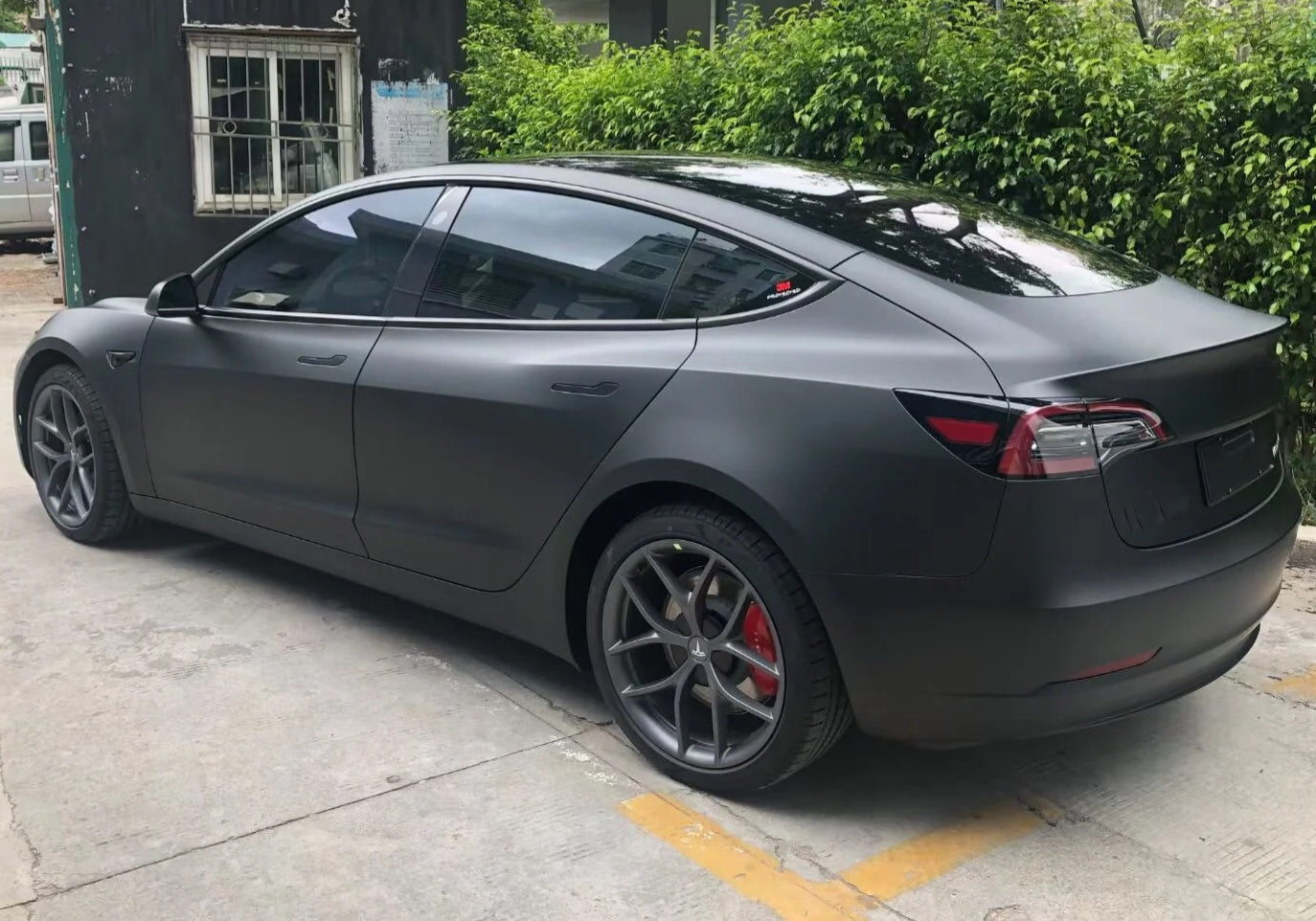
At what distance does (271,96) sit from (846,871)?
Result: 369 inches

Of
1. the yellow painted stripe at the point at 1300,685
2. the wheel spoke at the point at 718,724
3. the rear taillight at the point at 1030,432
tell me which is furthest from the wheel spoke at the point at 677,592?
the yellow painted stripe at the point at 1300,685

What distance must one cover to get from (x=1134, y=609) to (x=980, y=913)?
724 millimetres

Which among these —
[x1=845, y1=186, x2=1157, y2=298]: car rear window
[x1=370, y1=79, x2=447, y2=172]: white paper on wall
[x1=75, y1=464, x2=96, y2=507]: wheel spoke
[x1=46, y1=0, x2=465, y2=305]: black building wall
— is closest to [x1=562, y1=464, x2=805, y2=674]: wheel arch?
[x1=845, y1=186, x2=1157, y2=298]: car rear window

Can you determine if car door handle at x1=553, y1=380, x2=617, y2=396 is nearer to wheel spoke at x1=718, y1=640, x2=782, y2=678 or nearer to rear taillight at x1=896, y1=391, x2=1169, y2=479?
wheel spoke at x1=718, y1=640, x2=782, y2=678

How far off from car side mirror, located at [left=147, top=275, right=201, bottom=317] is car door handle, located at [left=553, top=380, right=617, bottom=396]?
6.11ft

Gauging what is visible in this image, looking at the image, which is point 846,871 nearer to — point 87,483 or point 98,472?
point 98,472

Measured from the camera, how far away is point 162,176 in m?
10.4

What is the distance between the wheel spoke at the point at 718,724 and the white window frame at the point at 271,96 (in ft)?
28.8

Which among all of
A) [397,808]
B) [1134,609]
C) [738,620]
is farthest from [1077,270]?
[397,808]

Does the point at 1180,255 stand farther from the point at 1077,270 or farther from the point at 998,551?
the point at 998,551

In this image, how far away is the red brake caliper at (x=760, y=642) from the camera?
3.01m

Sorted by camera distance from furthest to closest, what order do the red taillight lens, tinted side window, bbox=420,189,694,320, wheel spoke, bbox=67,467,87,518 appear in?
wheel spoke, bbox=67,467,87,518 < tinted side window, bbox=420,189,694,320 < the red taillight lens

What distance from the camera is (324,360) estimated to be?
13.2 feet

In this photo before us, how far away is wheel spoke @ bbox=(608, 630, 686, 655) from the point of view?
125 inches
